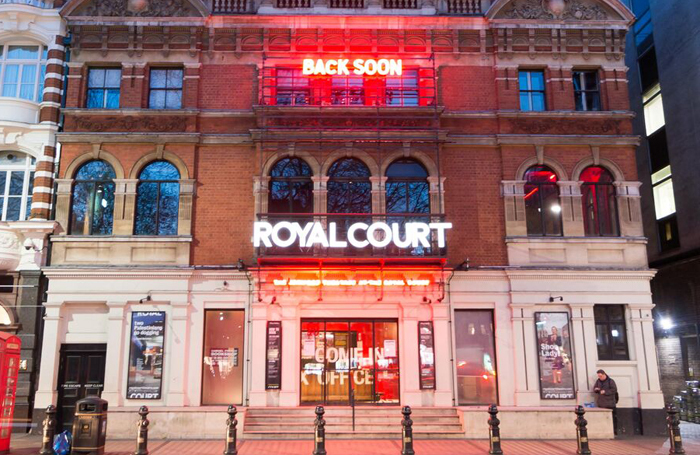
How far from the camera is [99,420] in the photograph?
42.4 ft

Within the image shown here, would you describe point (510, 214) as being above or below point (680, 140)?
below

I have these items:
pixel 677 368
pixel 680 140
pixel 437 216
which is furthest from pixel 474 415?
pixel 680 140

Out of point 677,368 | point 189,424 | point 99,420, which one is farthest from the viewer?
point 677,368

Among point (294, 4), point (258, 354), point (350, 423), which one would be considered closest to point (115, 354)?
point (258, 354)

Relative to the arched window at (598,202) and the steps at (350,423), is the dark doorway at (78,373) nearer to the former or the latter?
the steps at (350,423)

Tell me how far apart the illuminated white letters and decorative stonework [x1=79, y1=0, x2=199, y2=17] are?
804cm

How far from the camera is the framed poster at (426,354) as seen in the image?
56.4ft

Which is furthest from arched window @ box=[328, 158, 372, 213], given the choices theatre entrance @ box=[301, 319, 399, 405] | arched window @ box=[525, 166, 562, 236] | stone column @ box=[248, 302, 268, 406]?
arched window @ box=[525, 166, 562, 236]

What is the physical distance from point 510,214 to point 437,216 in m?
2.52

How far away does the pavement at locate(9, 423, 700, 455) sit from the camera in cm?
1383

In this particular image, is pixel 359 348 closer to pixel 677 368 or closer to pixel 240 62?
pixel 240 62

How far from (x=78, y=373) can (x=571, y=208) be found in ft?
52.7

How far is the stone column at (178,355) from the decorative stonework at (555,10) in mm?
14451

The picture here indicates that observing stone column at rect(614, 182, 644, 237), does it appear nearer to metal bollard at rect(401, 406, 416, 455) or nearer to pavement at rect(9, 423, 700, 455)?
pavement at rect(9, 423, 700, 455)
